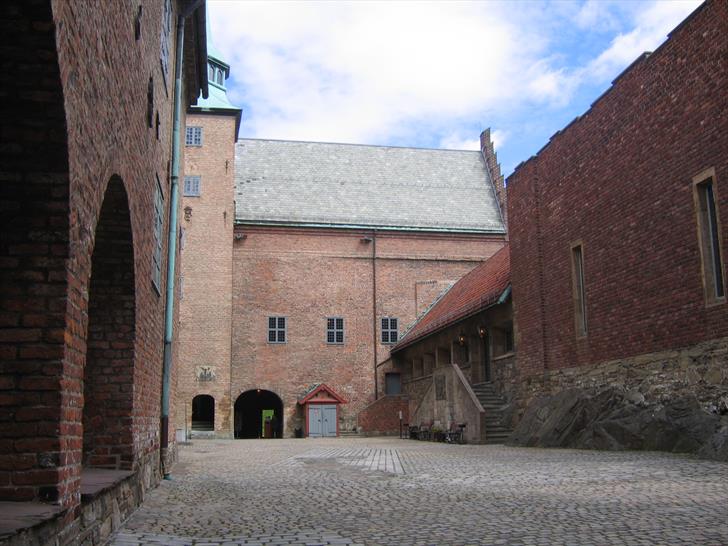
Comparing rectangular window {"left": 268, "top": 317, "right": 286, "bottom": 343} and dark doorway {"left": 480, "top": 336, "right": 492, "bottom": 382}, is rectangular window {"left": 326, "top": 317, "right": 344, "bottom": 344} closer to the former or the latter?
rectangular window {"left": 268, "top": 317, "right": 286, "bottom": 343}

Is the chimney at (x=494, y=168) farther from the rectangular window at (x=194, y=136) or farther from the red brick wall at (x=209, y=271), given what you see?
the rectangular window at (x=194, y=136)

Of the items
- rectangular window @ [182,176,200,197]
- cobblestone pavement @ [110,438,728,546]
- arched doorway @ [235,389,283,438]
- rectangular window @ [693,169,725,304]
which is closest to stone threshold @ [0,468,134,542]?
cobblestone pavement @ [110,438,728,546]

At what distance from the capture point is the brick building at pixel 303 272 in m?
36.3

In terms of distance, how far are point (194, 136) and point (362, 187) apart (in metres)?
9.77

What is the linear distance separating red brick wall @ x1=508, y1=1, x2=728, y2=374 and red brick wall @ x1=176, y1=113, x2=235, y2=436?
1718 centimetres

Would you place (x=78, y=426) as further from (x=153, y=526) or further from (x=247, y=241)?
(x=247, y=241)

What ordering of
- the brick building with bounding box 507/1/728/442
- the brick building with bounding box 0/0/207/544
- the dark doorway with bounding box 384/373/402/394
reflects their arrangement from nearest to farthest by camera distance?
the brick building with bounding box 0/0/207/544
the brick building with bounding box 507/1/728/442
the dark doorway with bounding box 384/373/402/394

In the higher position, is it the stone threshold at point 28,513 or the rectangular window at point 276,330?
the rectangular window at point 276,330

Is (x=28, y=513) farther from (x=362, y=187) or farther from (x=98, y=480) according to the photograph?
(x=362, y=187)

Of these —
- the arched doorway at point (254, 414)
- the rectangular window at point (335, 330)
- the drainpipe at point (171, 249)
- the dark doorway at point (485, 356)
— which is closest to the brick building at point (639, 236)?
the dark doorway at point (485, 356)

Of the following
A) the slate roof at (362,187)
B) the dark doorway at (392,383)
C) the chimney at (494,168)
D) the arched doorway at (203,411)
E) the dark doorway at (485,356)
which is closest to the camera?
the dark doorway at (485,356)

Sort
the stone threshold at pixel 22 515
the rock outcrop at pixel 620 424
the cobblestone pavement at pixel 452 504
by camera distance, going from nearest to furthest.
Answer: the stone threshold at pixel 22 515, the cobblestone pavement at pixel 452 504, the rock outcrop at pixel 620 424

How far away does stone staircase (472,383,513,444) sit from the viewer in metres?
22.2

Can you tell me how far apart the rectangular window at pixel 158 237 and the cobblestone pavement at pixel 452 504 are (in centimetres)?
281
